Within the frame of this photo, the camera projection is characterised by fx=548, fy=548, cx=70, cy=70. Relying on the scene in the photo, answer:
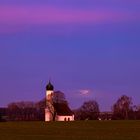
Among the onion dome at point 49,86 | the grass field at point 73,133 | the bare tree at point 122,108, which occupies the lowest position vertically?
the grass field at point 73,133

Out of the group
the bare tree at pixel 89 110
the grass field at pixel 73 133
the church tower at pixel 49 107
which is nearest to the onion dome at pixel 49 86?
the church tower at pixel 49 107

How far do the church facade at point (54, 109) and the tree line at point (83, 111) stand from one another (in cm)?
196

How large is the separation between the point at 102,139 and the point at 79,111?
425ft

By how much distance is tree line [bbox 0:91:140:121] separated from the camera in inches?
5595

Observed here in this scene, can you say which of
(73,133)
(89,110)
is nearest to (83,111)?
(89,110)

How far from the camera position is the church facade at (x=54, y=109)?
15500cm

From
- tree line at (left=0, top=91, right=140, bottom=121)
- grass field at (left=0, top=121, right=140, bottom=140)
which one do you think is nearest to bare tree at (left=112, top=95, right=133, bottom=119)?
tree line at (left=0, top=91, right=140, bottom=121)

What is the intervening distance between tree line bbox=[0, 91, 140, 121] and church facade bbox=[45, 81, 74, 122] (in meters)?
1.96

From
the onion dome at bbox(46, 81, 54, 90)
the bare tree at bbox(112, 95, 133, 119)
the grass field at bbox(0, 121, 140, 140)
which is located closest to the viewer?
the grass field at bbox(0, 121, 140, 140)

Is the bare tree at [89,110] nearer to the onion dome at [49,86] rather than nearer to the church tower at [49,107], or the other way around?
the church tower at [49,107]

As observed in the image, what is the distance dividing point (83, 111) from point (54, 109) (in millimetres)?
8664

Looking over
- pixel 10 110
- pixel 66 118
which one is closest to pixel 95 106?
pixel 66 118

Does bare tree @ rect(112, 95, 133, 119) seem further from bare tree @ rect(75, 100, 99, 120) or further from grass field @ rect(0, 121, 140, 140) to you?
grass field @ rect(0, 121, 140, 140)

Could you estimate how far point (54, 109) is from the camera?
156 m
